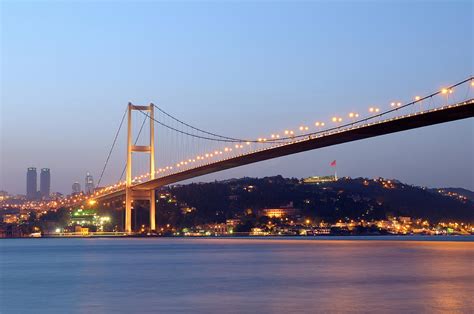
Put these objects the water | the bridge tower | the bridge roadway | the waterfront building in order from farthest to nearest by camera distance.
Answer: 1. the waterfront building
2. the bridge tower
3. the bridge roadway
4. the water

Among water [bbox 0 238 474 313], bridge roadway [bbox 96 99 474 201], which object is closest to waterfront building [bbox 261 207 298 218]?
bridge roadway [bbox 96 99 474 201]

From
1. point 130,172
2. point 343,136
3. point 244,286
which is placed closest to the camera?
point 244,286

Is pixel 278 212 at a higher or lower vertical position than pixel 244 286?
higher

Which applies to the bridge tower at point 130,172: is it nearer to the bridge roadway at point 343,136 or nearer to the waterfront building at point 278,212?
the bridge roadway at point 343,136

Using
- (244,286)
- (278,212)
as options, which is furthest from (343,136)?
(278,212)

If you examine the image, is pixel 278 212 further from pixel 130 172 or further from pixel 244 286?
pixel 244 286

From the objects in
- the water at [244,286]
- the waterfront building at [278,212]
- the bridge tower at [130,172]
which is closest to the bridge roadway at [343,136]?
the bridge tower at [130,172]

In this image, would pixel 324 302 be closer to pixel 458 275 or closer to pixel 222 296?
pixel 222 296

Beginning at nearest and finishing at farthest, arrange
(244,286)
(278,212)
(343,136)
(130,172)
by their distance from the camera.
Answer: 1. (244,286)
2. (343,136)
3. (130,172)
4. (278,212)

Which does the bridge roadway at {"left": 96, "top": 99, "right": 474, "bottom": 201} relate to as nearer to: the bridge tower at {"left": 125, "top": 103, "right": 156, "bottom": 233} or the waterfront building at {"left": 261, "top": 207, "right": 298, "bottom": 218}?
the bridge tower at {"left": 125, "top": 103, "right": 156, "bottom": 233}
